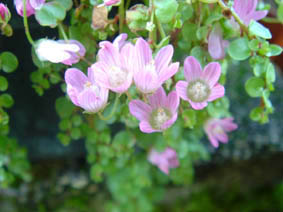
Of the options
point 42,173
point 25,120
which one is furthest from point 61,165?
point 25,120

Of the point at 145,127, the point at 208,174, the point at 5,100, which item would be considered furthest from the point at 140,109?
the point at 208,174

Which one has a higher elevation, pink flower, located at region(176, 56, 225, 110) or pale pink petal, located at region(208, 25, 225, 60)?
pale pink petal, located at region(208, 25, 225, 60)

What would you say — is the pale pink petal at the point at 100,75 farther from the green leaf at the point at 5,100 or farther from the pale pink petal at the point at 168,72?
the green leaf at the point at 5,100

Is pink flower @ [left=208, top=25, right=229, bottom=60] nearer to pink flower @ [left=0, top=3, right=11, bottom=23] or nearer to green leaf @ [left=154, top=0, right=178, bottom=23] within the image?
green leaf @ [left=154, top=0, right=178, bottom=23]

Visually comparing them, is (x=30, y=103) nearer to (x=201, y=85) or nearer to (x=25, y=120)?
(x=25, y=120)

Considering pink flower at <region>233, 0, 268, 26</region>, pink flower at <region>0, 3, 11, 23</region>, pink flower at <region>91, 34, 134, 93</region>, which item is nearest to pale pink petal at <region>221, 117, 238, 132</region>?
pink flower at <region>233, 0, 268, 26</region>
